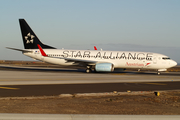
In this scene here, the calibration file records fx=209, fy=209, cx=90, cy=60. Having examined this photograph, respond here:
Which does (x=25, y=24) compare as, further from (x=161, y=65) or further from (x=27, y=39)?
(x=161, y=65)

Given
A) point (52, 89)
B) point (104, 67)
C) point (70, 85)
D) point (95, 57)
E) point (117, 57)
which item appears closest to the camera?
point (52, 89)

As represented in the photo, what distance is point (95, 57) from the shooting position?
35500 millimetres

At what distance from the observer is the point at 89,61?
34250 millimetres

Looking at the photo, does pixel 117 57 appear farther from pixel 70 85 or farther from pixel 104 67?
pixel 70 85

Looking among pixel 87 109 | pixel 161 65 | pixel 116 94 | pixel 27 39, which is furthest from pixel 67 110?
pixel 27 39

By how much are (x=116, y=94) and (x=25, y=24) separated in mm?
29349

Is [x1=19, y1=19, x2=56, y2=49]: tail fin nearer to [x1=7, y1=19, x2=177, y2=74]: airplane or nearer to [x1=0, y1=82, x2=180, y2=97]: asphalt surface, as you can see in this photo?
[x1=7, y1=19, x2=177, y2=74]: airplane

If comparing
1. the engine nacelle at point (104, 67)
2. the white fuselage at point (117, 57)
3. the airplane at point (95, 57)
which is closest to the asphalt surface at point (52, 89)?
the engine nacelle at point (104, 67)

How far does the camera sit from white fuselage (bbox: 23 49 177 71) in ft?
112

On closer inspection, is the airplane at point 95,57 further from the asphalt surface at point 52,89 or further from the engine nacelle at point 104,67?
the asphalt surface at point 52,89

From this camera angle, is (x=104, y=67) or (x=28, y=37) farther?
(x=28, y=37)

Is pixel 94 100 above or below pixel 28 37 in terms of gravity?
below

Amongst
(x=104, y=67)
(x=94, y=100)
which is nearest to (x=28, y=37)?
(x=104, y=67)

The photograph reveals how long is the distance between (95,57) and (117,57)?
3.71 metres
